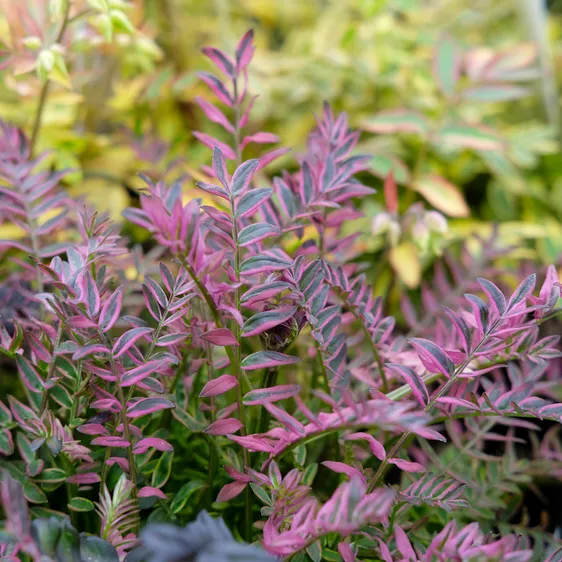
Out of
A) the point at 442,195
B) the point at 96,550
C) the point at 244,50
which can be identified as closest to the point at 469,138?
the point at 442,195

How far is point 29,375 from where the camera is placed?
575 millimetres

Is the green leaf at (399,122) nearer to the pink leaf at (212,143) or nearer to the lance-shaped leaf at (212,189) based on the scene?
the pink leaf at (212,143)

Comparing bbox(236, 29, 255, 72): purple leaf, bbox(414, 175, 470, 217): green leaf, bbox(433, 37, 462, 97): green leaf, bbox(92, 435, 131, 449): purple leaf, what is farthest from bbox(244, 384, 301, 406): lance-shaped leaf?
bbox(433, 37, 462, 97): green leaf

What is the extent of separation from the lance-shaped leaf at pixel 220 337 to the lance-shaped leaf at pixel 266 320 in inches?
0.5

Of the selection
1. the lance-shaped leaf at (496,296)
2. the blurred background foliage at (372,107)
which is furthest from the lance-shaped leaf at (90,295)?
the blurred background foliage at (372,107)

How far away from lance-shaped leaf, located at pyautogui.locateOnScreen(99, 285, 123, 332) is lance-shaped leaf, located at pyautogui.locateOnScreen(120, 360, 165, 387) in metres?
0.04

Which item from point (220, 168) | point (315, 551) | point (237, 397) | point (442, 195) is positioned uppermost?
point (220, 168)

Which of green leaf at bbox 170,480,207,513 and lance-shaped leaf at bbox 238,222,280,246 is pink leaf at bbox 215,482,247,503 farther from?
lance-shaped leaf at bbox 238,222,280,246

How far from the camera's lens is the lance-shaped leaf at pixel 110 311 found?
0.51 meters

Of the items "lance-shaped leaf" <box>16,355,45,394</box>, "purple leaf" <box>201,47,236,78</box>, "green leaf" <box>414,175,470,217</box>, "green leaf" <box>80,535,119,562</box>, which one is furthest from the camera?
"green leaf" <box>414,175,470,217</box>

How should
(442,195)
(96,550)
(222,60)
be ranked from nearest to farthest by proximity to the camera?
(96,550) < (222,60) < (442,195)

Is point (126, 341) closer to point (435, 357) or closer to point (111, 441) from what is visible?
point (111, 441)

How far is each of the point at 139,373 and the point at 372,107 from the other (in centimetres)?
101

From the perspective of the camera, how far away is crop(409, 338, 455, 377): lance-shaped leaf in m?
0.52
